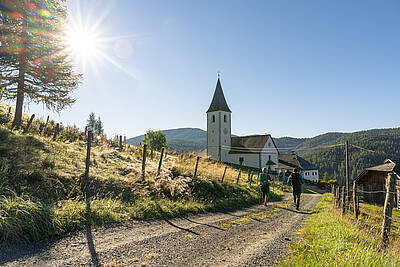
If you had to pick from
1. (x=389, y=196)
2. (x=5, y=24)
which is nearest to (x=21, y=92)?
(x=5, y=24)

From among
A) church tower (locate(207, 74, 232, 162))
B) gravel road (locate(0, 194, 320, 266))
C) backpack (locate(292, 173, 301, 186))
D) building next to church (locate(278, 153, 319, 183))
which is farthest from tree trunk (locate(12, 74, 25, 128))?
building next to church (locate(278, 153, 319, 183))

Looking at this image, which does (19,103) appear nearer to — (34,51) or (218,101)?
(34,51)

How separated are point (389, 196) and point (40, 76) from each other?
1815 centimetres

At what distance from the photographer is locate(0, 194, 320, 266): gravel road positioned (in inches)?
161

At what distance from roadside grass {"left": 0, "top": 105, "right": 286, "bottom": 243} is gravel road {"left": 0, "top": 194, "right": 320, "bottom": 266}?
603mm

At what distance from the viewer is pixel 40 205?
577cm

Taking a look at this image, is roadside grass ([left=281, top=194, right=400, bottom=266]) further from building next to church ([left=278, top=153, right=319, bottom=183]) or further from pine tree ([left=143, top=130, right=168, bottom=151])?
building next to church ([left=278, top=153, right=319, bottom=183])

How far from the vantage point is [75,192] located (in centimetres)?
776

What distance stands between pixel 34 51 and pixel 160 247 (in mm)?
15215

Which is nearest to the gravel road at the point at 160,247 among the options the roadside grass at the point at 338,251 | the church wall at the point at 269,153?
the roadside grass at the point at 338,251

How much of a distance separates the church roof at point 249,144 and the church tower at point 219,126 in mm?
1984

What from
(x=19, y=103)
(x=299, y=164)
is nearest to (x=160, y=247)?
(x=19, y=103)

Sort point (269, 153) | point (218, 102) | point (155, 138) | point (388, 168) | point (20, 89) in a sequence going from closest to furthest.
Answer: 1. point (20, 89)
2. point (388, 168)
3. point (269, 153)
4. point (218, 102)
5. point (155, 138)

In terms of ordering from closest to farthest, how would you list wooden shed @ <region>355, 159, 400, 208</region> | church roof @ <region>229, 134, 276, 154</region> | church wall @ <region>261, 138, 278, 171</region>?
1. wooden shed @ <region>355, 159, 400, 208</region>
2. church wall @ <region>261, 138, 278, 171</region>
3. church roof @ <region>229, 134, 276, 154</region>
